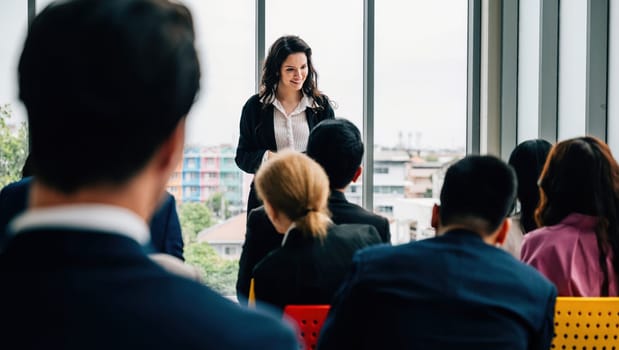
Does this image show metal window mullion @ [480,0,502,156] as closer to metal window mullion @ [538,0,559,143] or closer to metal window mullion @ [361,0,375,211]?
metal window mullion @ [538,0,559,143]

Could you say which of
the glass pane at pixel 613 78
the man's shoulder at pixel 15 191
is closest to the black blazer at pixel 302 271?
the man's shoulder at pixel 15 191

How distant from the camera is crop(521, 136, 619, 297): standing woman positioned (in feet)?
6.74

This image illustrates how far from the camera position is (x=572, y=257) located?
81.0 inches

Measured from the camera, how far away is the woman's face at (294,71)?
356 cm

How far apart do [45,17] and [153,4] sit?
86 mm

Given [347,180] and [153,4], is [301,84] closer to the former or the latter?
[347,180]

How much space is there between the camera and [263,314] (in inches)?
21.0

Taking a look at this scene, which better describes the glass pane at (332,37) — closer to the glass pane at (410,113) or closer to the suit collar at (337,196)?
the glass pane at (410,113)

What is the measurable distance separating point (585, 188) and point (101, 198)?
194cm

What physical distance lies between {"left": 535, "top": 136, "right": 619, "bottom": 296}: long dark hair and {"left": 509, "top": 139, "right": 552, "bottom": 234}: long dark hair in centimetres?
28

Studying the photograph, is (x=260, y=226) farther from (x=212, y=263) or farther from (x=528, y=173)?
(x=212, y=263)

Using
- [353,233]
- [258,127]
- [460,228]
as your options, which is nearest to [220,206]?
[258,127]

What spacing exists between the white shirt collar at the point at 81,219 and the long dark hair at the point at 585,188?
1876 mm

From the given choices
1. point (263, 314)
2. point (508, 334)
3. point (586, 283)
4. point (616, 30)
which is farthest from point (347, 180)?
point (616, 30)
